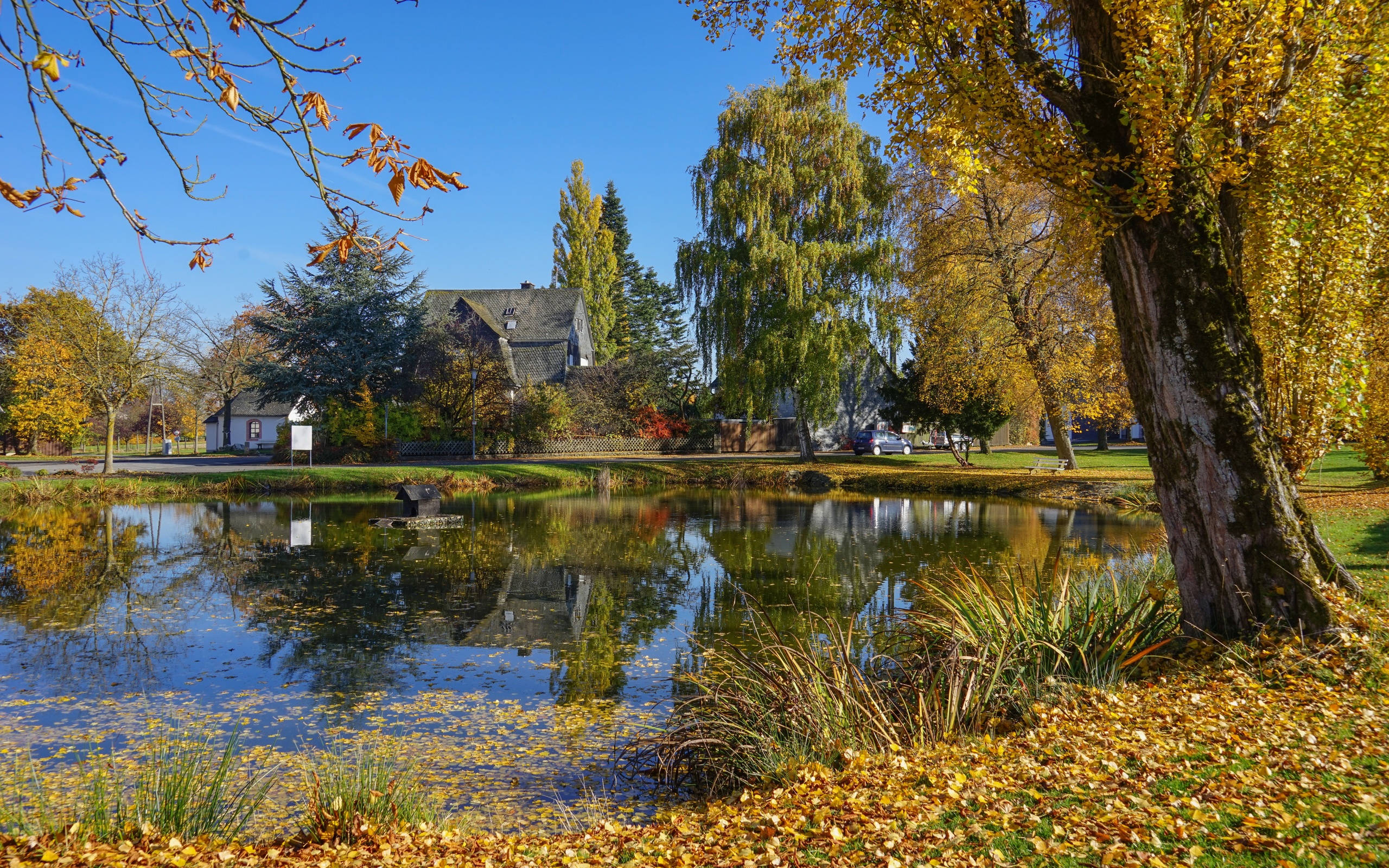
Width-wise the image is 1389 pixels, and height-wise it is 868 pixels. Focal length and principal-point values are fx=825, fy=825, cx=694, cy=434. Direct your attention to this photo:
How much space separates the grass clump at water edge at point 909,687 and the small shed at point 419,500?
13897mm

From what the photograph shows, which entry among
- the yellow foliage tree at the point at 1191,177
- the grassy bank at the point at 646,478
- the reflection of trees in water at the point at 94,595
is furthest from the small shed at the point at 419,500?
the yellow foliage tree at the point at 1191,177

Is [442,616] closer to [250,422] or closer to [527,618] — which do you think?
[527,618]

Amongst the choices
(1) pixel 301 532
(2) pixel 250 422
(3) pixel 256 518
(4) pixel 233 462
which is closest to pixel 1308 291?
(1) pixel 301 532

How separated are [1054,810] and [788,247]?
27640mm

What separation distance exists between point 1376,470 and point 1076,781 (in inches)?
617

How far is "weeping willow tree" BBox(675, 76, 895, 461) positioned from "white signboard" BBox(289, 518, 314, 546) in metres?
15.8

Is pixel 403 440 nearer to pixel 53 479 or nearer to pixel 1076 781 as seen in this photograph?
pixel 53 479

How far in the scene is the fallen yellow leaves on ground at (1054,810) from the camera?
3537mm

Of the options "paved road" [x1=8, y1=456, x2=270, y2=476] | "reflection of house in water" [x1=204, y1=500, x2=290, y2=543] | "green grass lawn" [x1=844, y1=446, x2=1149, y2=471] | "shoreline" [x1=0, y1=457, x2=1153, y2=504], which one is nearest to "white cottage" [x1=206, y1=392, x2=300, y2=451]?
"paved road" [x1=8, y1=456, x2=270, y2=476]

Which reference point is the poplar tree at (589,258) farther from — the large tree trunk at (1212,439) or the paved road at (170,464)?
the large tree trunk at (1212,439)

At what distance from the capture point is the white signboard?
53.5ft

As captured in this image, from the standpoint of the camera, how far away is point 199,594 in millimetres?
11484

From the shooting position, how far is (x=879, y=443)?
40.7 m

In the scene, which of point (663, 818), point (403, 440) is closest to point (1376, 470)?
point (663, 818)
